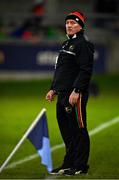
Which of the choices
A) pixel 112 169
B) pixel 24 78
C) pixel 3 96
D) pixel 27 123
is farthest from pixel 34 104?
pixel 112 169

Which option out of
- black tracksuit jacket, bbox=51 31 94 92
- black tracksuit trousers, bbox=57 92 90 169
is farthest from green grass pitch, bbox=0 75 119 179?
black tracksuit jacket, bbox=51 31 94 92

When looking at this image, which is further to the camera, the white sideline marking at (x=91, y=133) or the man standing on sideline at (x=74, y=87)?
the white sideline marking at (x=91, y=133)

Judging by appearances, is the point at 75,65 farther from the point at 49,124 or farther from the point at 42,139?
the point at 49,124

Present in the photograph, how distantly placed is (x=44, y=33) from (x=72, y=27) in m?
18.0

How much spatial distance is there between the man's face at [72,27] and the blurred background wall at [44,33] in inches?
614

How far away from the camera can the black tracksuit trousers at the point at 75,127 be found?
10.2m

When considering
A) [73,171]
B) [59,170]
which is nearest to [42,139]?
[59,170]

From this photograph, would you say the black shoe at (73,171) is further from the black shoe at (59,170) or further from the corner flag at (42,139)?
the corner flag at (42,139)

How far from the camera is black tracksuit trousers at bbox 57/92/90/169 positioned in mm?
10188

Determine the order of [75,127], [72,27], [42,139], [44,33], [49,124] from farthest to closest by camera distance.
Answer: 1. [44,33]
2. [49,124]
3. [42,139]
4. [75,127]
5. [72,27]

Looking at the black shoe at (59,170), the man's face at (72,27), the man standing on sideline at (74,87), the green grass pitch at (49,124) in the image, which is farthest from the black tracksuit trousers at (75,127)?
the man's face at (72,27)

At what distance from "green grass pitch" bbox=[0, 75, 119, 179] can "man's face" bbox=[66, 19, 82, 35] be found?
68.2 inches

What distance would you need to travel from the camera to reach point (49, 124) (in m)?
16.0

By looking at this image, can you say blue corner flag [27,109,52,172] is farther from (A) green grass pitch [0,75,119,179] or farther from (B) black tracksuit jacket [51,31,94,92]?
(B) black tracksuit jacket [51,31,94,92]
